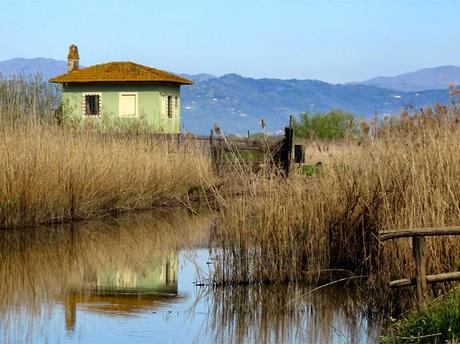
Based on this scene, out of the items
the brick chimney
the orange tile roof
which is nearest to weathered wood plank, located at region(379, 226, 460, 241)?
the orange tile roof

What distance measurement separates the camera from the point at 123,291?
13805mm

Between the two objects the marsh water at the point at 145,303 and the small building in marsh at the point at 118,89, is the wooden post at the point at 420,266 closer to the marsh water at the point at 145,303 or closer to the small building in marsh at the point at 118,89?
the marsh water at the point at 145,303

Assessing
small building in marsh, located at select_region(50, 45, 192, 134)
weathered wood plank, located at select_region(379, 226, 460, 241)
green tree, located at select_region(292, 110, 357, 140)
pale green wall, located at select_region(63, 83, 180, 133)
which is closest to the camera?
weathered wood plank, located at select_region(379, 226, 460, 241)

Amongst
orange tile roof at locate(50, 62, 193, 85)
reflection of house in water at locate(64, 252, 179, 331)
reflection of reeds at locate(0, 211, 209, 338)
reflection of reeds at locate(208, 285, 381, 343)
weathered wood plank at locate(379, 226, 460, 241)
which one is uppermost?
orange tile roof at locate(50, 62, 193, 85)

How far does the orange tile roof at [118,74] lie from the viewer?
59.2 metres

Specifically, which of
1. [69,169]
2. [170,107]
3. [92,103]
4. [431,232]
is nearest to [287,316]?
[431,232]

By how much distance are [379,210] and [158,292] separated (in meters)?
3.14

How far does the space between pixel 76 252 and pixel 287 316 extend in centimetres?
613

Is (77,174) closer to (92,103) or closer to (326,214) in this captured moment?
(326,214)

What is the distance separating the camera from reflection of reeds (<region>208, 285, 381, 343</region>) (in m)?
11.2

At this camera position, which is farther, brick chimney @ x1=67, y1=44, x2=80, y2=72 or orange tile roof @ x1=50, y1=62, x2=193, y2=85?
brick chimney @ x1=67, y1=44, x2=80, y2=72

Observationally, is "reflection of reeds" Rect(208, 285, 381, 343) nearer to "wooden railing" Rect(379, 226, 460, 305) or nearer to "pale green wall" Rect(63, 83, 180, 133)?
"wooden railing" Rect(379, 226, 460, 305)

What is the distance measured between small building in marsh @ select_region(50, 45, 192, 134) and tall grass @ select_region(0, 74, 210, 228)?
32193mm

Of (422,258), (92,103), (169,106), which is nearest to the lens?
(422,258)
